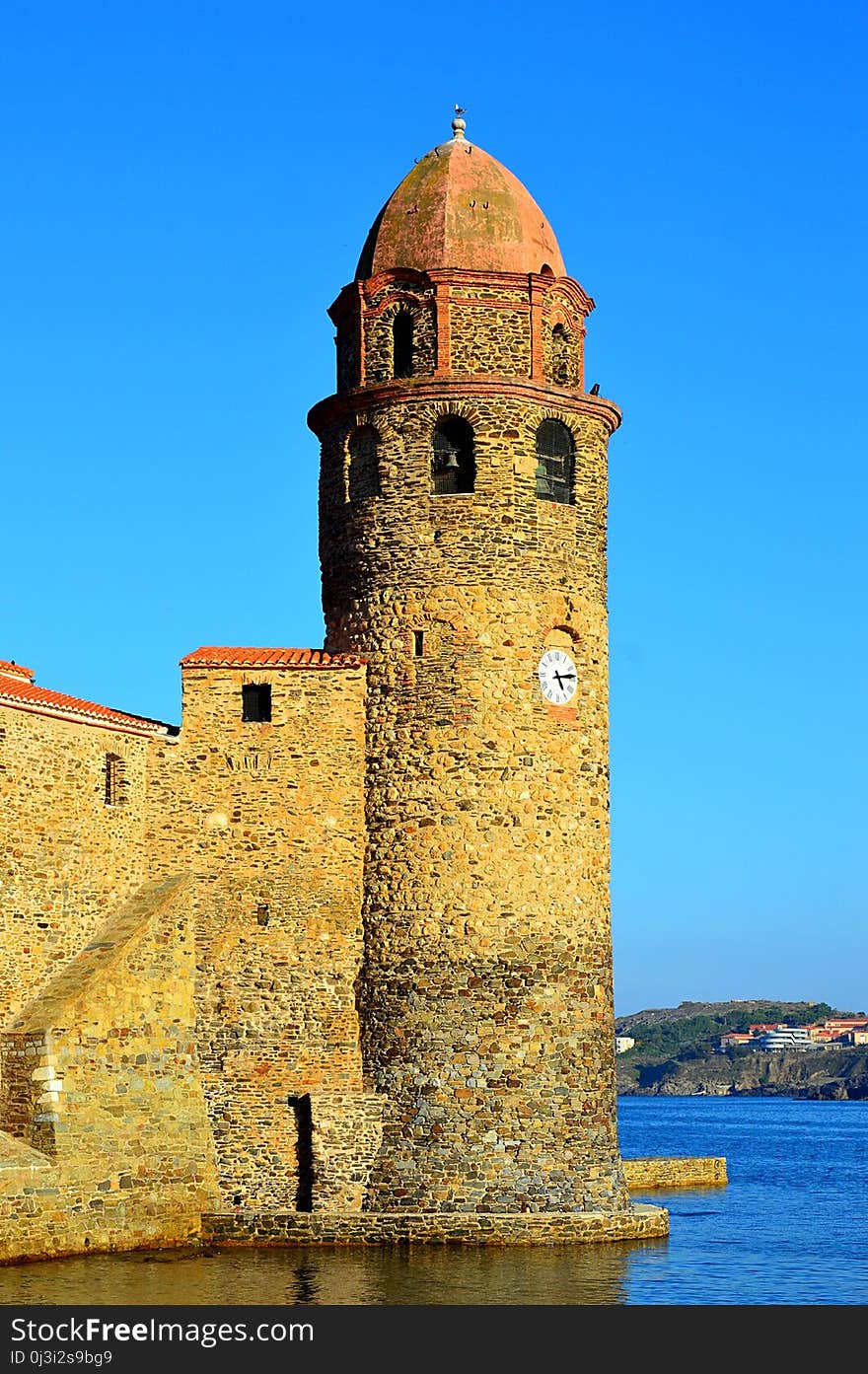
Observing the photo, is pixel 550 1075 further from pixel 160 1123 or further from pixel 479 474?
pixel 479 474

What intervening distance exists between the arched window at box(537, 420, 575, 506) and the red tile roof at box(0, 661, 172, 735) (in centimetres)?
616

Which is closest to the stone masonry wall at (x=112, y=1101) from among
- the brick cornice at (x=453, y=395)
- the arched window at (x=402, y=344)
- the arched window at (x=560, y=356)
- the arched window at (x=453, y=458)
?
the arched window at (x=453, y=458)

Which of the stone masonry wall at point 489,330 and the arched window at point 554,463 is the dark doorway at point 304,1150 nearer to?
the arched window at point 554,463

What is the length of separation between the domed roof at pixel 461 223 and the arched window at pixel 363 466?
2.37 m

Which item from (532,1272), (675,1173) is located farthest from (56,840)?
(675,1173)

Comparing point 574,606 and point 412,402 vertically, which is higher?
point 412,402

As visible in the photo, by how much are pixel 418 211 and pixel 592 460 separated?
4.32 metres

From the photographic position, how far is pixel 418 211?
28.7m

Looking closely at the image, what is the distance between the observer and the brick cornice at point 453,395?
90.0ft

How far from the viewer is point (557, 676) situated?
90.4ft

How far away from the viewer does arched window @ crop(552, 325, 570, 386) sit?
1124 inches

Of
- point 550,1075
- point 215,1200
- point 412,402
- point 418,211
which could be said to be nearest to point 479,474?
point 412,402

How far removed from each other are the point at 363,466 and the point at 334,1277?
11028 mm
